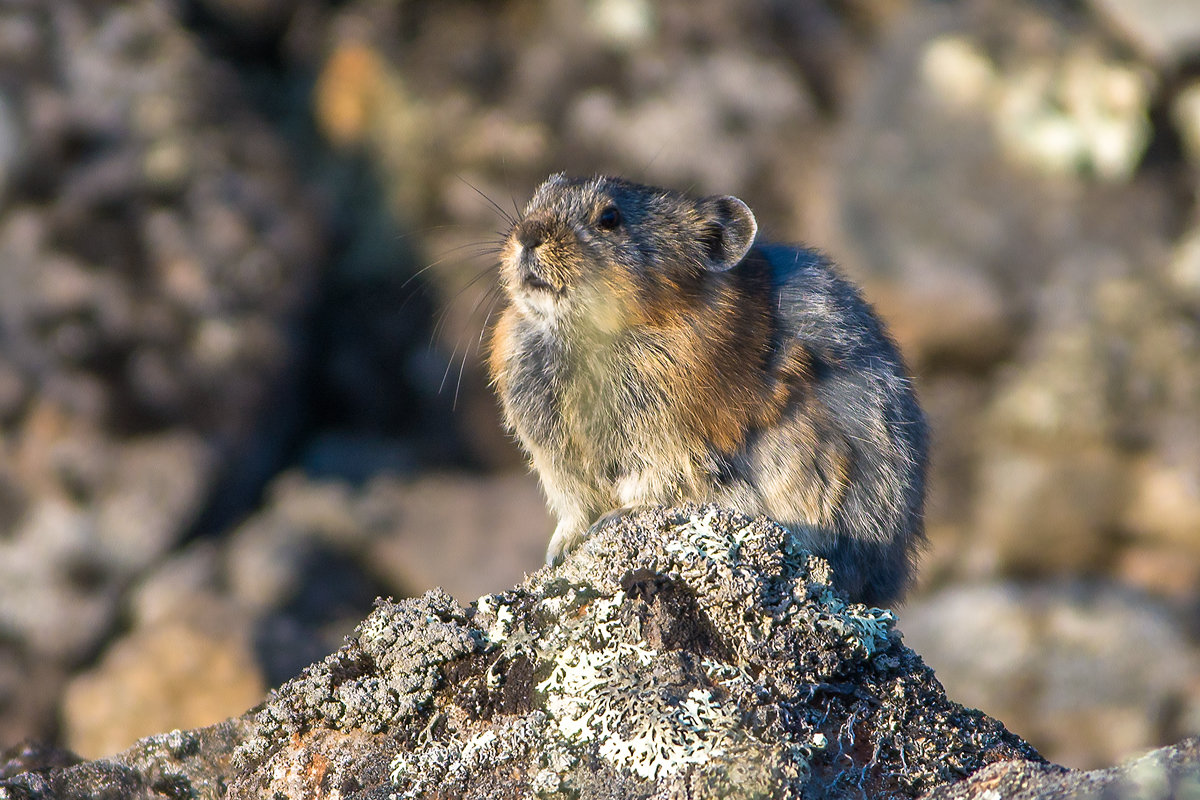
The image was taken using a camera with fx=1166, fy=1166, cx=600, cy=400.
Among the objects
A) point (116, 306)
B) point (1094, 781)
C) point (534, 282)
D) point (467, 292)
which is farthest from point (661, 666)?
point (467, 292)

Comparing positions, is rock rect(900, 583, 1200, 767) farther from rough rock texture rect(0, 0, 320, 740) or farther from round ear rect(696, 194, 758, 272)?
rough rock texture rect(0, 0, 320, 740)

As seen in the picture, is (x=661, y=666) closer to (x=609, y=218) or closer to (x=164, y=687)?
(x=609, y=218)

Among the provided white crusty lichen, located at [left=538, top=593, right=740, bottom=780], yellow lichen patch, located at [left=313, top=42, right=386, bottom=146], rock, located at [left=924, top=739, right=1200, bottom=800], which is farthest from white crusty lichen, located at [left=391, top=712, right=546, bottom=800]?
yellow lichen patch, located at [left=313, top=42, right=386, bottom=146]

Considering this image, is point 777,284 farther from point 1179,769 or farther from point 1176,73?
point 1176,73

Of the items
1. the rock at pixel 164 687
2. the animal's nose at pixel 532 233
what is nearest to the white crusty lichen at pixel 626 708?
the animal's nose at pixel 532 233

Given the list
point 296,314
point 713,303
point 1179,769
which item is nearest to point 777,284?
point 713,303

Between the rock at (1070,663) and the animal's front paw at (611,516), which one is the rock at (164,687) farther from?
the rock at (1070,663)
